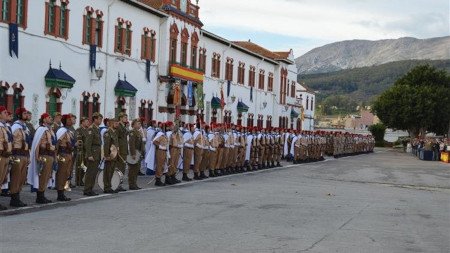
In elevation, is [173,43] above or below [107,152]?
above

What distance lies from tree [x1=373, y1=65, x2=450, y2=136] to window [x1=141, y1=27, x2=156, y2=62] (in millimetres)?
56703

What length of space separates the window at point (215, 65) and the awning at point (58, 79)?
22151 millimetres

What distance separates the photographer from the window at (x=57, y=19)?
3070 cm

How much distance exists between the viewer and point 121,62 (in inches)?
1481

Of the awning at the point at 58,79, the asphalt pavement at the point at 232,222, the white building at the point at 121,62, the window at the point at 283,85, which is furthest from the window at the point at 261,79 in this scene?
the asphalt pavement at the point at 232,222

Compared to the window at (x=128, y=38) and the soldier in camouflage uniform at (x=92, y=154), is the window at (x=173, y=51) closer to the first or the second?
the window at (x=128, y=38)

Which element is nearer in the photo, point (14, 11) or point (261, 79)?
point (14, 11)

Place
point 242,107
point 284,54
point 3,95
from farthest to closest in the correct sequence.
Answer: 1. point 284,54
2. point 242,107
3. point 3,95

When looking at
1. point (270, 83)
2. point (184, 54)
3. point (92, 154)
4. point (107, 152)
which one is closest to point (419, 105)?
point (270, 83)

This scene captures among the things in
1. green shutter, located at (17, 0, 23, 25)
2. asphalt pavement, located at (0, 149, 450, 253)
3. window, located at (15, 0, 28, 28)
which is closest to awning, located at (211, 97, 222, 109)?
window, located at (15, 0, 28, 28)

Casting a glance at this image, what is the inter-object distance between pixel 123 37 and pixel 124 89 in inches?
116

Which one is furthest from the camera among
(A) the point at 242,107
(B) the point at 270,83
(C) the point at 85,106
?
(B) the point at 270,83

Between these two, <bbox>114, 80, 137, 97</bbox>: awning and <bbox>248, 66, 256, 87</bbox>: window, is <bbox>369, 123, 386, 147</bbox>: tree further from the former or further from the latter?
<bbox>114, 80, 137, 97</bbox>: awning

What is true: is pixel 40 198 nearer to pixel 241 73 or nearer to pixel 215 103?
pixel 215 103
